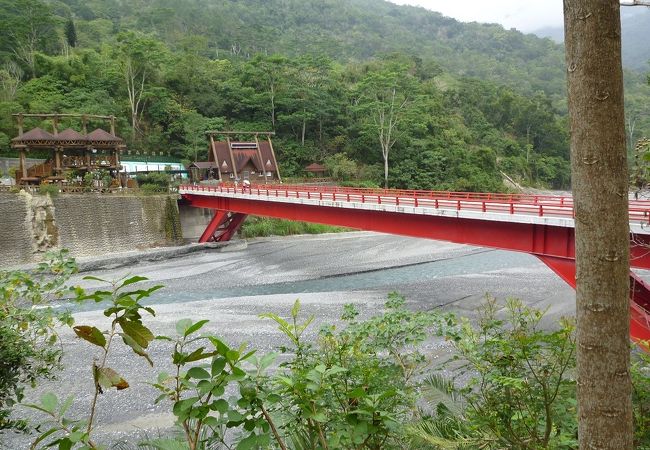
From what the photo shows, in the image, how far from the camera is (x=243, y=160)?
38.2 meters

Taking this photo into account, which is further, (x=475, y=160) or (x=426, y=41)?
(x=426, y=41)

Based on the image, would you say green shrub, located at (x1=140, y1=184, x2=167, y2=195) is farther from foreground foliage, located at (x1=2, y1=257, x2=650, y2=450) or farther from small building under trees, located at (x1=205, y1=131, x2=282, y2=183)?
foreground foliage, located at (x1=2, y1=257, x2=650, y2=450)

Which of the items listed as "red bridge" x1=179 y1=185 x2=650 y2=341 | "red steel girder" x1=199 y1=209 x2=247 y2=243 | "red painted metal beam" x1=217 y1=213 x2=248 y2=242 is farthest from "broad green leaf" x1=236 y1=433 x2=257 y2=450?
"red painted metal beam" x1=217 y1=213 x2=248 y2=242

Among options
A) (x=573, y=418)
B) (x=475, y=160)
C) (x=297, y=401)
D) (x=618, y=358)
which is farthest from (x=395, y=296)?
(x=475, y=160)

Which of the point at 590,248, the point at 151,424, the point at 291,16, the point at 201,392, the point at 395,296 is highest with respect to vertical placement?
the point at 291,16

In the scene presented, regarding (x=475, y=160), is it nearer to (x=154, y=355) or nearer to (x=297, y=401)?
(x=154, y=355)

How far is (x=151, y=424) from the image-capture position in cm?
916

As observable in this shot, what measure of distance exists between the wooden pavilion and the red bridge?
1201 cm

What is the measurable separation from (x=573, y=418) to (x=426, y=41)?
151605mm

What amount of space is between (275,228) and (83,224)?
12.9m

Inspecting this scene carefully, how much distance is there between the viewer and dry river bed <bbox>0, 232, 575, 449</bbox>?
1048 centimetres

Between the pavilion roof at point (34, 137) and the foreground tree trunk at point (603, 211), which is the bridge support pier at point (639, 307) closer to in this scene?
the foreground tree trunk at point (603, 211)

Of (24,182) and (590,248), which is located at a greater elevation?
(24,182)

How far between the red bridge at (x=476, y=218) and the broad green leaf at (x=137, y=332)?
596 cm
